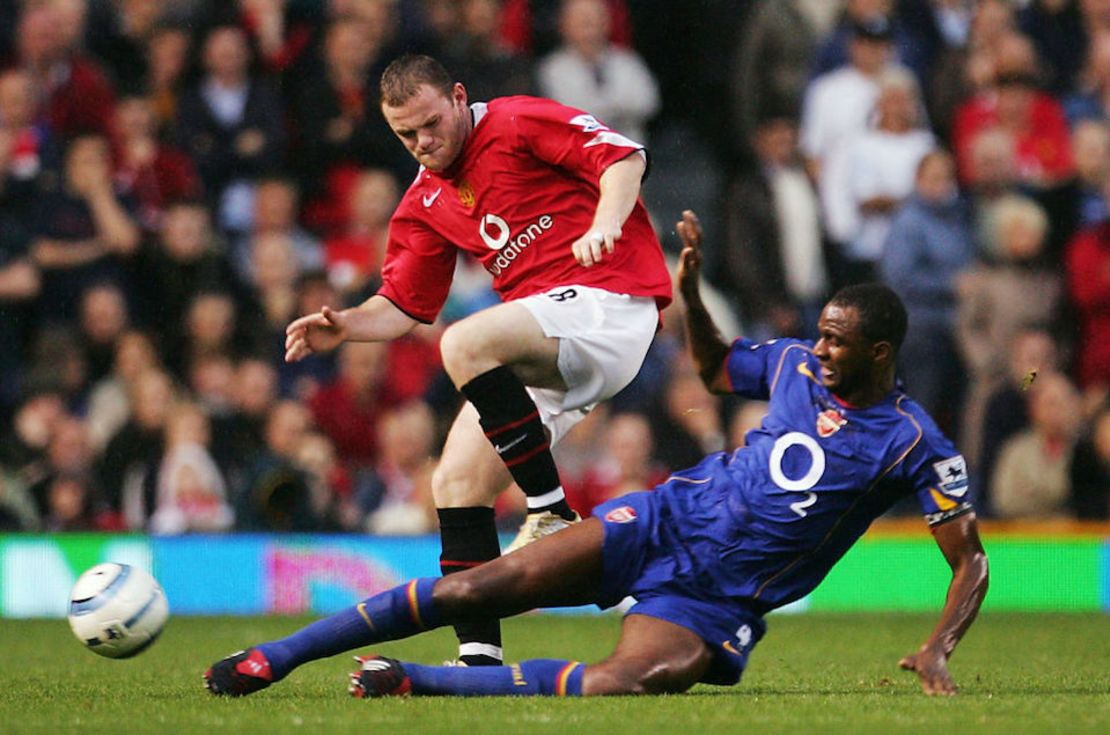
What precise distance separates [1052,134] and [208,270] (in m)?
6.52

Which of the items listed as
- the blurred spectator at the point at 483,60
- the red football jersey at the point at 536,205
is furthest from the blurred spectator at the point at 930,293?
the red football jersey at the point at 536,205

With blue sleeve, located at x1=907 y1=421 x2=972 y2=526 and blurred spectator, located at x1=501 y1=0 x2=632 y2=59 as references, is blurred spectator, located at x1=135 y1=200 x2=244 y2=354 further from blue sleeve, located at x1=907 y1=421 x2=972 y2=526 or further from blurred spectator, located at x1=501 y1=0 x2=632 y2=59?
blue sleeve, located at x1=907 y1=421 x2=972 y2=526

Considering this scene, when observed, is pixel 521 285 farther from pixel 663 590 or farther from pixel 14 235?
pixel 14 235

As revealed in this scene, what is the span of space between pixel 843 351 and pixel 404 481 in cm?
683

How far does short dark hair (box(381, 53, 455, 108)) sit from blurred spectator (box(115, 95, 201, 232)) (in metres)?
7.25

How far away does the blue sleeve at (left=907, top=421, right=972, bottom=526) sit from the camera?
20.8 feet

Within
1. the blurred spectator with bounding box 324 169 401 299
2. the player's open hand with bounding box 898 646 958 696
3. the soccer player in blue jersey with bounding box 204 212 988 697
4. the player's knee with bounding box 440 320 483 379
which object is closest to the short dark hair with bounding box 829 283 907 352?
the soccer player in blue jersey with bounding box 204 212 988 697

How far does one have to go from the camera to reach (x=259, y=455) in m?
12.9

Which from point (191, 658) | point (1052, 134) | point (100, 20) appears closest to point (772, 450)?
point (191, 658)

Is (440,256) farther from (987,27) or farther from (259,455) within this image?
(987,27)

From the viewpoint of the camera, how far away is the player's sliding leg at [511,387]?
264 inches

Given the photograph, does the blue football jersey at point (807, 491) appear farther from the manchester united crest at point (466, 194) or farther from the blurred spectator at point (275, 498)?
the blurred spectator at point (275, 498)

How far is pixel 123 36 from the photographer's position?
48.0 ft

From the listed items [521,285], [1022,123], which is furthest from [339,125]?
[521,285]
